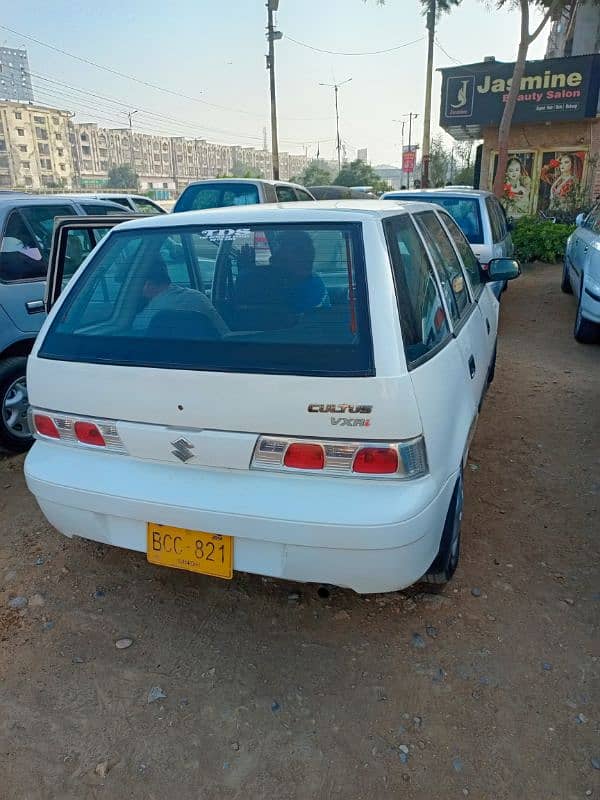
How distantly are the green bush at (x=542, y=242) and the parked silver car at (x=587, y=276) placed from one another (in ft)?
13.0

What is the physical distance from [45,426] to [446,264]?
2.21 m

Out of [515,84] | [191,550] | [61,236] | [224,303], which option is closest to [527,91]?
[515,84]

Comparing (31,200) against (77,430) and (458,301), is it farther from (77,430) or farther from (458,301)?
(458,301)

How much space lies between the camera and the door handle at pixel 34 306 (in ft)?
13.1

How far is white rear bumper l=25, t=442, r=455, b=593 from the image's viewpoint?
1951 mm

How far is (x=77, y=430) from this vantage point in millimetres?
2309

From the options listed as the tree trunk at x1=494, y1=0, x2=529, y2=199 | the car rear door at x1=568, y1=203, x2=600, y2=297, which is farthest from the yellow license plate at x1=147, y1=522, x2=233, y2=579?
the tree trunk at x1=494, y1=0, x2=529, y2=199

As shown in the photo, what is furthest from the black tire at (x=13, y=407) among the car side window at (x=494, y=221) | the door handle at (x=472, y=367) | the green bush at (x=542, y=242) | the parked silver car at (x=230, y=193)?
the green bush at (x=542, y=242)

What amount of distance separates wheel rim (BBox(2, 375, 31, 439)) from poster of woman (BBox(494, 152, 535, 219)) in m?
17.1

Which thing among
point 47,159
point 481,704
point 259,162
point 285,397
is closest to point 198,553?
point 285,397

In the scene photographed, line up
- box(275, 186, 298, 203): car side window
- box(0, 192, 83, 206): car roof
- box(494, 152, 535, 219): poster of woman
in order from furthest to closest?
box(494, 152, 535, 219): poster of woman < box(275, 186, 298, 203): car side window < box(0, 192, 83, 206): car roof

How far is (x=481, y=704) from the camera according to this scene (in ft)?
6.78

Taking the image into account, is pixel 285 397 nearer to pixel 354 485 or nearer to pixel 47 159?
pixel 354 485

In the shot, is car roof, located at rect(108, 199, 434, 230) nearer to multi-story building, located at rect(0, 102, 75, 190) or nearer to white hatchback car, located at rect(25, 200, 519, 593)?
white hatchback car, located at rect(25, 200, 519, 593)
